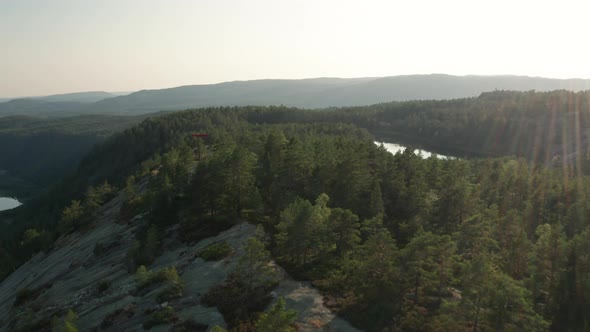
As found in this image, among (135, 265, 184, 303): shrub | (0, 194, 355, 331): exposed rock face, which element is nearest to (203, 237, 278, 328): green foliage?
(0, 194, 355, 331): exposed rock face

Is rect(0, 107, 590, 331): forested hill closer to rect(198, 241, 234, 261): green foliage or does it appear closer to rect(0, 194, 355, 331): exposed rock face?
rect(198, 241, 234, 261): green foliage

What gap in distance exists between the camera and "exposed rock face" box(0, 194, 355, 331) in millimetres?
29828

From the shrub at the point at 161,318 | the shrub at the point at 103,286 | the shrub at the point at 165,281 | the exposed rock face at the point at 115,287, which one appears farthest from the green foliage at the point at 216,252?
the shrub at the point at 103,286

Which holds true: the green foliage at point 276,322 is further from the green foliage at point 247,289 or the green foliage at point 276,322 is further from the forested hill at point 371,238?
the green foliage at point 247,289

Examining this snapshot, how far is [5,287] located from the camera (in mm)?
68500

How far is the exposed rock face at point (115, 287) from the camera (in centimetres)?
2983

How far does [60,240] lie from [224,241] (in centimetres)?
5275

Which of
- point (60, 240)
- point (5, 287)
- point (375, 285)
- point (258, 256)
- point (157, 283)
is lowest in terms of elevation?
point (5, 287)

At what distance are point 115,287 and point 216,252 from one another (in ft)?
40.2

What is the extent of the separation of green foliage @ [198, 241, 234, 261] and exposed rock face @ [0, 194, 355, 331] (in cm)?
67

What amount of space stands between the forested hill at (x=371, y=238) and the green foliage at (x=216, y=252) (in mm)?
185

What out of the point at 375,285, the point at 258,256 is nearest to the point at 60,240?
A: the point at 258,256

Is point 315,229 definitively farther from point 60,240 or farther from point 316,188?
point 60,240

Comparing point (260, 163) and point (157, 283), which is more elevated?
point (260, 163)
